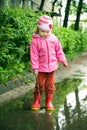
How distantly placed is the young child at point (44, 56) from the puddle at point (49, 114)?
0.33 meters

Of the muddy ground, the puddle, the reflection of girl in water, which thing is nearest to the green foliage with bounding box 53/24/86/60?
the muddy ground

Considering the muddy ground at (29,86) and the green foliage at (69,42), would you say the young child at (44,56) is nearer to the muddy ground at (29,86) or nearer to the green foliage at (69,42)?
the muddy ground at (29,86)

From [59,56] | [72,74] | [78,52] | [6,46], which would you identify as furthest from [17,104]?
[78,52]

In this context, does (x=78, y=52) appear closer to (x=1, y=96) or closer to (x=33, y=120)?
(x=1, y=96)

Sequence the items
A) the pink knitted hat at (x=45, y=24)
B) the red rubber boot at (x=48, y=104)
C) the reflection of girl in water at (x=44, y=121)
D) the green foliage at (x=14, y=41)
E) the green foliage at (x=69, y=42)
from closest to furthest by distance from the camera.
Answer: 1. the reflection of girl in water at (x=44, y=121)
2. the pink knitted hat at (x=45, y=24)
3. the red rubber boot at (x=48, y=104)
4. the green foliage at (x=14, y=41)
5. the green foliage at (x=69, y=42)

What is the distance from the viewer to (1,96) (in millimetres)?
8914

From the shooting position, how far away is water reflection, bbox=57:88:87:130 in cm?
657

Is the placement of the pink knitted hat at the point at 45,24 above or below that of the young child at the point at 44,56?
above

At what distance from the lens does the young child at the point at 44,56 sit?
7.51 meters

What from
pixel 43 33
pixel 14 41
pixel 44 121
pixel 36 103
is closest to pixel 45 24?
pixel 43 33

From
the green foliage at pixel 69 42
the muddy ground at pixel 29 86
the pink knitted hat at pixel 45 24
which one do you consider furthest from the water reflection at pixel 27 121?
the green foliage at pixel 69 42

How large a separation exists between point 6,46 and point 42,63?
2553 mm

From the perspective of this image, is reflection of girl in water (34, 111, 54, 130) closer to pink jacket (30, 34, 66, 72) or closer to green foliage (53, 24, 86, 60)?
pink jacket (30, 34, 66, 72)

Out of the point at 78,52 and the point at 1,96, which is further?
the point at 78,52
